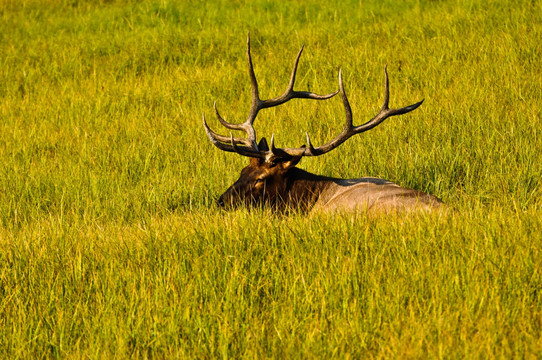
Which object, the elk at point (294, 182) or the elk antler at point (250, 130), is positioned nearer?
the elk at point (294, 182)

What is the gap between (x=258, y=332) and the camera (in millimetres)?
3041

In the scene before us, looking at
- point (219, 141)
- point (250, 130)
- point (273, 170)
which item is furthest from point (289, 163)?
point (219, 141)

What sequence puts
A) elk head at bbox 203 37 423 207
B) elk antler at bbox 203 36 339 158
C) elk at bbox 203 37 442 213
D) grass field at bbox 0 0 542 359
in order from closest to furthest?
grass field at bbox 0 0 542 359 < elk at bbox 203 37 442 213 < elk head at bbox 203 37 423 207 < elk antler at bbox 203 36 339 158

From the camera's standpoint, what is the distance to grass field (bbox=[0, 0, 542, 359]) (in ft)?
10.1

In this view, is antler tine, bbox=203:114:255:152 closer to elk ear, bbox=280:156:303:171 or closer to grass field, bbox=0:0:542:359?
elk ear, bbox=280:156:303:171

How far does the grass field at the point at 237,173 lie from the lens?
3086mm

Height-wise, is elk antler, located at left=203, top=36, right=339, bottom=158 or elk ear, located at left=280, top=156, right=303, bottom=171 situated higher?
elk antler, located at left=203, top=36, right=339, bottom=158

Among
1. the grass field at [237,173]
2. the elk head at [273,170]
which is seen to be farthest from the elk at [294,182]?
the grass field at [237,173]

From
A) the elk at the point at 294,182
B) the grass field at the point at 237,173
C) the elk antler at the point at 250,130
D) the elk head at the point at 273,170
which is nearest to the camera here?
the grass field at the point at 237,173

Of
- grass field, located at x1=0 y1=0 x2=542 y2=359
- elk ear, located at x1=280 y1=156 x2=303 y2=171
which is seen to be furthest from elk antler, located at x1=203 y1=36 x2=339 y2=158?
grass field, located at x1=0 y1=0 x2=542 y2=359

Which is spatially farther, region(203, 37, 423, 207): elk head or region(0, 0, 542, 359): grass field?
region(203, 37, 423, 207): elk head

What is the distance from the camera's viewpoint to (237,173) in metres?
6.54

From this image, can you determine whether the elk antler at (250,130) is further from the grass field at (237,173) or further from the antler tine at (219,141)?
the grass field at (237,173)

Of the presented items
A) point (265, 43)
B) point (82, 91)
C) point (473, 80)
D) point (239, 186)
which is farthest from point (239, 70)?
point (239, 186)
